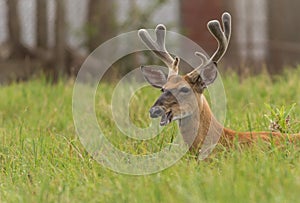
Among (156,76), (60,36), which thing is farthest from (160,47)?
(60,36)

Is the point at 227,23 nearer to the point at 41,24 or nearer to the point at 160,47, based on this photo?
the point at 160,47

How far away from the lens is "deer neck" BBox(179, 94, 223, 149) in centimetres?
476

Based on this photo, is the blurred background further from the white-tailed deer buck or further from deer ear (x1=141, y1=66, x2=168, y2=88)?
the white-tailed deer buck

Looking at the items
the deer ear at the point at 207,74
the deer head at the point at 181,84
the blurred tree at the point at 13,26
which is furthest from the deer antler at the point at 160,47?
the blurred tree at the point at 13,26

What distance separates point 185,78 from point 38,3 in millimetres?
6205

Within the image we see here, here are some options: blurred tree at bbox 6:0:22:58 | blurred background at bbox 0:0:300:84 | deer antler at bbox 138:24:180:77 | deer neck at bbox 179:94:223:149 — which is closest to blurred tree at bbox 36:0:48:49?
blurred background at bbox 0:0:300:84

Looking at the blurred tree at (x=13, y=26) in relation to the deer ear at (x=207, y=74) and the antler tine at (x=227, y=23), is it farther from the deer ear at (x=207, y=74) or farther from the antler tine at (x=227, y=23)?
the deer ear at (x=207, y=74)

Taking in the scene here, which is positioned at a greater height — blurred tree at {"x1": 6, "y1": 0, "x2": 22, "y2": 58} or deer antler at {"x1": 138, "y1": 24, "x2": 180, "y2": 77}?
deer antler at {"x1": 138, "y1": 24, "x2": 180, "y2": 77}

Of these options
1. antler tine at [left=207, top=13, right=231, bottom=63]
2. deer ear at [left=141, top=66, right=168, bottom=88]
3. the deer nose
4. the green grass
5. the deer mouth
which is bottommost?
the green grass

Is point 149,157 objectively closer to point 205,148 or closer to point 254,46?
point 205,148

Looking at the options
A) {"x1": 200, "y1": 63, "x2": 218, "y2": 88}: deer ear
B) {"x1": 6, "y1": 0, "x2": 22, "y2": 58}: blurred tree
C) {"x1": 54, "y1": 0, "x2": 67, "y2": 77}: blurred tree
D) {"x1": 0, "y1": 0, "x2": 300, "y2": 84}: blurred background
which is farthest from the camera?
{"x1": 6, "y1": 0, "x2": 22, "y2": 58}: blurred tree

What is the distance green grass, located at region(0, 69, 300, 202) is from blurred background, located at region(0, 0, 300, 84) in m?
3.66

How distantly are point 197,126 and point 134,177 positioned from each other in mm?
784

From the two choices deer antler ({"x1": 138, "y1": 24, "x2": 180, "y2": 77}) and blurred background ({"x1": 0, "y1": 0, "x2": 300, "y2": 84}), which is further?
blurred background ({"x1": 0, "y1": 0, "x2": 300, "y2": 84})
